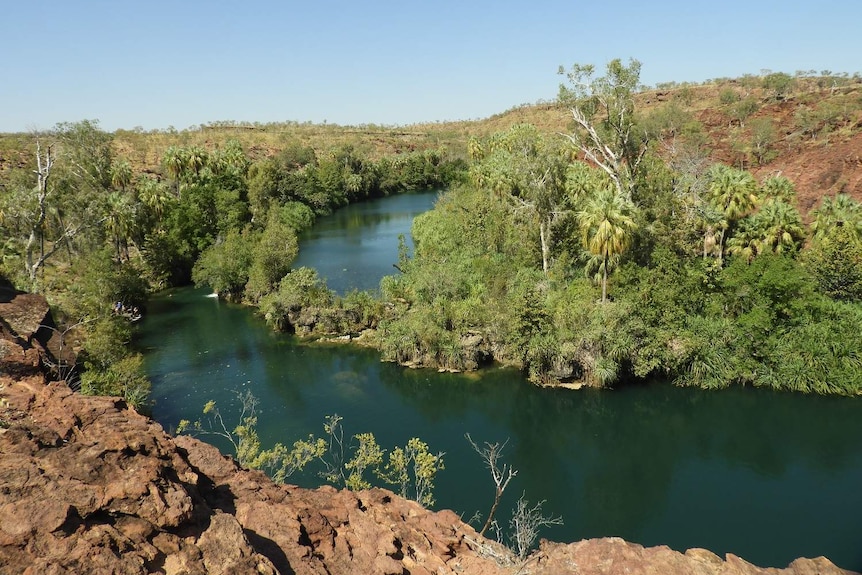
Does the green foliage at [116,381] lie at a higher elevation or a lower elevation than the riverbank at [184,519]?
lower

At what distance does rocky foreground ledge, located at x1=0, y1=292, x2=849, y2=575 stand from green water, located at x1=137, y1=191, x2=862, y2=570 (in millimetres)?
9325

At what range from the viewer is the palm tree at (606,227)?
30844mm

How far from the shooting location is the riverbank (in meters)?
6.70

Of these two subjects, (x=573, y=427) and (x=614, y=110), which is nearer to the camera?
(x=573, y=427)

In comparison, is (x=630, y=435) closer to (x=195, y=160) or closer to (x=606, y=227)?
(x=606, y=227)

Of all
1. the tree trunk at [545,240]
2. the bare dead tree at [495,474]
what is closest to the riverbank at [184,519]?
the bare dead tree at [495,474]

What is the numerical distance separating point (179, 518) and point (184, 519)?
0.12m

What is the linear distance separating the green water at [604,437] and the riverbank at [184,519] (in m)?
9.32

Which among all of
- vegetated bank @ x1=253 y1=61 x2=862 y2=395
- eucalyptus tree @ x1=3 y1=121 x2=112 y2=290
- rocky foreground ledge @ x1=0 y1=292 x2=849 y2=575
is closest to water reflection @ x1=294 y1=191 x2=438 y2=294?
vegetated bank @ x1=253 y1=61 x2=862 y2=395

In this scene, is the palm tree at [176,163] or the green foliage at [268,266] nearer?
the green foliage at [268,266]

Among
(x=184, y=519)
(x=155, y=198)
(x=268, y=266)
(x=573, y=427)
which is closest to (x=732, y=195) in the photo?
(x=573, y=427)

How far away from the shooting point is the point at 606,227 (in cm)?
3078

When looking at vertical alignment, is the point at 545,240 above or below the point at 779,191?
below

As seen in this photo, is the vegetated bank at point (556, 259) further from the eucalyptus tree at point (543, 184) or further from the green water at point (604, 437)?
the green water at point (604, 437)
